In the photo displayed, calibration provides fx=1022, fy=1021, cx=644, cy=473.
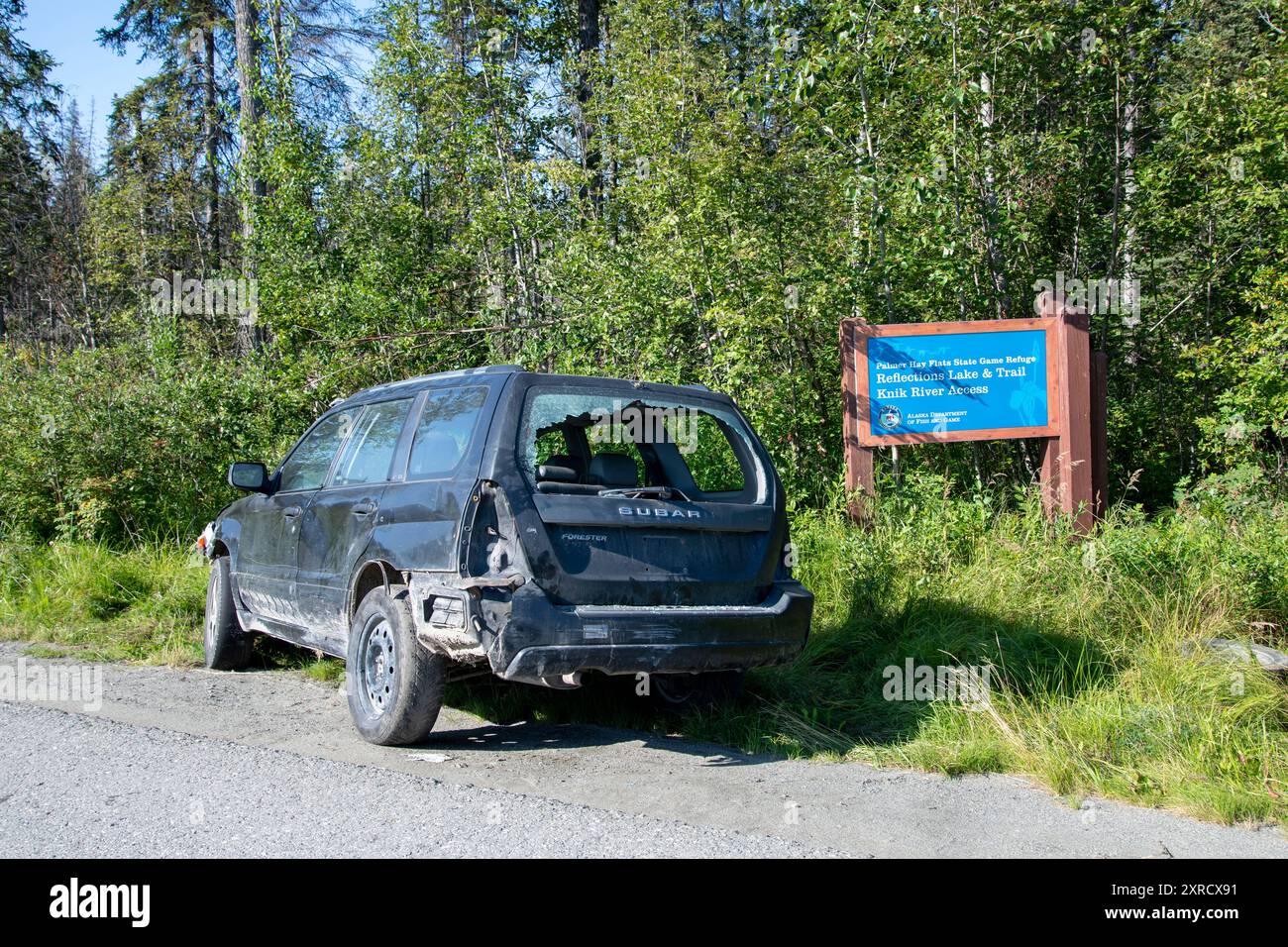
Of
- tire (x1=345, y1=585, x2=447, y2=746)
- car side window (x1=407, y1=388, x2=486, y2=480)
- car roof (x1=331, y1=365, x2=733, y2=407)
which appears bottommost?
tire (x1=345, y1=585, x2=447, y2=746)

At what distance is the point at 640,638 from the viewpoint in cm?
475

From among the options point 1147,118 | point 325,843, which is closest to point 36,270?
point 1147,118

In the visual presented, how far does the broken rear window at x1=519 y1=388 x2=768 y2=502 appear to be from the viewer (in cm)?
509

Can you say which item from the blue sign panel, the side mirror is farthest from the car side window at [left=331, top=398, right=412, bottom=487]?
the blue sign panel

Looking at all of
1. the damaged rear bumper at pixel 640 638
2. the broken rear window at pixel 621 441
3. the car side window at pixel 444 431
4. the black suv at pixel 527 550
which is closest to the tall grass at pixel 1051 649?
the damaged rear bumper at pixel 640 638

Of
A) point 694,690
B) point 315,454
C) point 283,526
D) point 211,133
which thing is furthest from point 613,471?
point 211,133

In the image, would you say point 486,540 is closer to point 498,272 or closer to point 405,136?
point 498,272

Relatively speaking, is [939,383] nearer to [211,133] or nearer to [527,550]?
[527,550]

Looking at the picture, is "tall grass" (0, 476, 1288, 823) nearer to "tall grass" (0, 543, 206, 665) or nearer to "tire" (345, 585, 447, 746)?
"tall grass" (0, 543, 206, 665)

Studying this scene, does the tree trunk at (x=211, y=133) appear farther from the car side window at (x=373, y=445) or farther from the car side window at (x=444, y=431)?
the car side window at (x=444, y=431)

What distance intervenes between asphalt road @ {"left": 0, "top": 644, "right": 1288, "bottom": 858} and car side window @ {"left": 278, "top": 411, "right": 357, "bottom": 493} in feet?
5.16

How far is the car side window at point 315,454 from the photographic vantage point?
650 cm

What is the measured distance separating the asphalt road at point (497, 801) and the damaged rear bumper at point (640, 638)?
539 mm

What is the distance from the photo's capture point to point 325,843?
379 cm
